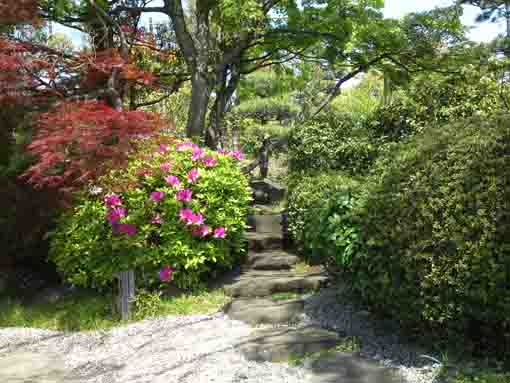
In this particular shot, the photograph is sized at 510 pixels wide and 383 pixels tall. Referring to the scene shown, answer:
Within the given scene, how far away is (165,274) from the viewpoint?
18.5ft

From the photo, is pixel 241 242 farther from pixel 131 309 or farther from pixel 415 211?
pixel 415 211

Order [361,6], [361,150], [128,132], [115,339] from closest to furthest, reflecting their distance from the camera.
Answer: [115,339] → [128,132] → [361,150] → [361,6]

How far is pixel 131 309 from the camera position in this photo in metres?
5.54

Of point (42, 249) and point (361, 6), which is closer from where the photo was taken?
point (42, 249)

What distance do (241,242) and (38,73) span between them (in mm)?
3535

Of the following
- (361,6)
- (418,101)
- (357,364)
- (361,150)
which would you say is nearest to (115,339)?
(357,364)

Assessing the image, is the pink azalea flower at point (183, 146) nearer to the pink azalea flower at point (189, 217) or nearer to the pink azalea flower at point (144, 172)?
the pink azalea flower at point (144, 172)

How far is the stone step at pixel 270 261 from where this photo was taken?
6.40m

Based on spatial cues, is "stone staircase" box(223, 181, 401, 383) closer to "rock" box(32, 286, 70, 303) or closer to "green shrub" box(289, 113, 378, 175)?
"green shrub" box(289, 113, 378, 175)

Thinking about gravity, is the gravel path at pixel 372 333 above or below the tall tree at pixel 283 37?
below

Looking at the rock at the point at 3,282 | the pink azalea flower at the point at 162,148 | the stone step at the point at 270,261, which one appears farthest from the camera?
the rock at the point at 3,282

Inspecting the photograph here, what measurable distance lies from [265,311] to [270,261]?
1.72 meters

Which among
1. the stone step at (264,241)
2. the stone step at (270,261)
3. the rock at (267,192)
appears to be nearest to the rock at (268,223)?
the stone step at (264,241)

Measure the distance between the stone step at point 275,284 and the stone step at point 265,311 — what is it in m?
0.30
